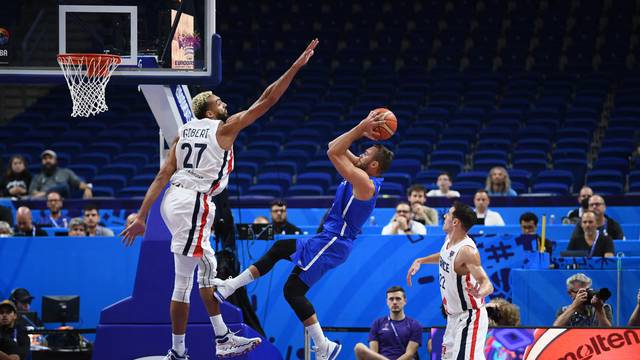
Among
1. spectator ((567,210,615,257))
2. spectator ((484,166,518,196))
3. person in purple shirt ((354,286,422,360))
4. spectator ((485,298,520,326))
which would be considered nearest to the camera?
spectator ((485,298,520,326))

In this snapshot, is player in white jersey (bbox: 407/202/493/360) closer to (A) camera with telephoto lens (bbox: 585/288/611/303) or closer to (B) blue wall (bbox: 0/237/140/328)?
(A) camera with telephoto lens (bbox: 585/288/611/303)

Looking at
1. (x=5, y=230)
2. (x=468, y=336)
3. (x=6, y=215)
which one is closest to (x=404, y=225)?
(x=468, y=336)

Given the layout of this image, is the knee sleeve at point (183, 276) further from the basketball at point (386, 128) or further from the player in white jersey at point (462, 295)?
the player in white jersey at point (462, 295)

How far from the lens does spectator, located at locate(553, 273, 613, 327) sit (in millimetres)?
8961

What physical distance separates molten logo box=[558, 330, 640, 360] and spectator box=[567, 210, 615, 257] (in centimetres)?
250

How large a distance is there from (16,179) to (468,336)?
31.8 feet

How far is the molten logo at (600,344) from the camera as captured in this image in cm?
822

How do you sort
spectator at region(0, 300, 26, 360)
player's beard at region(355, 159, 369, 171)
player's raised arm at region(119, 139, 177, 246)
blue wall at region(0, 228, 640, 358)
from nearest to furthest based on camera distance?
player's raised arm at region(119, 139, 177, 246), player's beard at region(355, 159, 369, 171), spectator at region(0, 300, 26, 360), blue wall at region(0, 228, 640, 358)

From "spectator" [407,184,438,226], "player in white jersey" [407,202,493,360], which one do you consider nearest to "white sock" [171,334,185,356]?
"player in white jersey" [407,202,493,360]

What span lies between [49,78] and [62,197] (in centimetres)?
672

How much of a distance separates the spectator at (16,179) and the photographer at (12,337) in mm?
5235

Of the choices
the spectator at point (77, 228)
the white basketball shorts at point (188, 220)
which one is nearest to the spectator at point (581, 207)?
the spectator at point (77, 228)

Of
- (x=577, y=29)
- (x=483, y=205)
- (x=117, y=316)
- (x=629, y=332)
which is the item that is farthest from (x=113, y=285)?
(x=577, y=29)

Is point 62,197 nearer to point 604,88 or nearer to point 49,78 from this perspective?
point 49,78
